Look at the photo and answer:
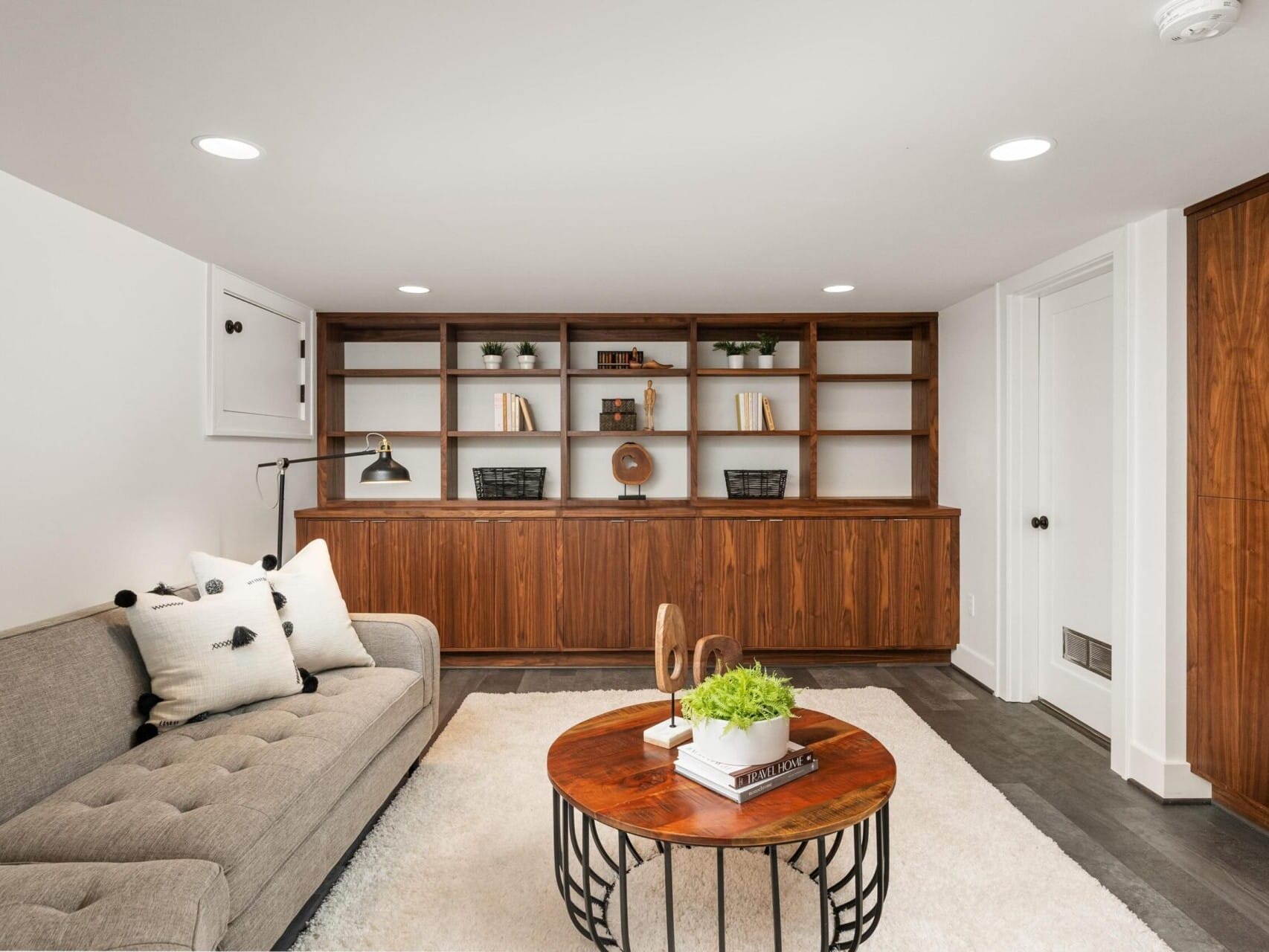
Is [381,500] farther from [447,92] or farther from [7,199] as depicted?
[447,92]

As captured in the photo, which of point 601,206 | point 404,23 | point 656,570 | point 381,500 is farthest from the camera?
point 381,500

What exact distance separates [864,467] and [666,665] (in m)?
3.45

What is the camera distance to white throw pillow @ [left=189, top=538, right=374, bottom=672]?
2.53m

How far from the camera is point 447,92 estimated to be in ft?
6.00

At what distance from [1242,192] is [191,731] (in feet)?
12.7

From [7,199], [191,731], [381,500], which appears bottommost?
[191,731]

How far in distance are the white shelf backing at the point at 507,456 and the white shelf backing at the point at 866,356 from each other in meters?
1.99

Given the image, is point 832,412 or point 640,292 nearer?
point 640,292

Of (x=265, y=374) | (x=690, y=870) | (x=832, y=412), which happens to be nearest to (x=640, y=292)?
(x=832, y=412)

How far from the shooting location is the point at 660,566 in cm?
449

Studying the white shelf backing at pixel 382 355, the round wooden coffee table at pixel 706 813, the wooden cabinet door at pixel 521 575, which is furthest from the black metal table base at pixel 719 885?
the white shelf backing at pixel 382 355

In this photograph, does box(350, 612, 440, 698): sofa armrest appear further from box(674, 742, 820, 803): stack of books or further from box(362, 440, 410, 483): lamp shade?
box(674, 742, 820, 803): stack of books

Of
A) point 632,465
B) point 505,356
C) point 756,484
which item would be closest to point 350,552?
point 505,356

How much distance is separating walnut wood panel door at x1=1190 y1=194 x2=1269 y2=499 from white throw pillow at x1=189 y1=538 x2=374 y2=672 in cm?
330
